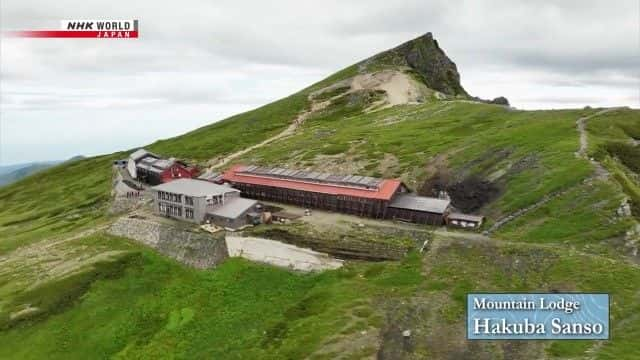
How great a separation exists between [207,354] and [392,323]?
76.8ft

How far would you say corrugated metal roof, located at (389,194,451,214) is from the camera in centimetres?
8834

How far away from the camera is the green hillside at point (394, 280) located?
62.2m

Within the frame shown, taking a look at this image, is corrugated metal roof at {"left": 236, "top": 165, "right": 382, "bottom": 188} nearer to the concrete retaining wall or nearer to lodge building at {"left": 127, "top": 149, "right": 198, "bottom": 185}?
the concrete retaining wall

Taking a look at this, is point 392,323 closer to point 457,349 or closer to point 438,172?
point 457,349

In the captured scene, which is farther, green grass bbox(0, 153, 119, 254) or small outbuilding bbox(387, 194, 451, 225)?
green grass bbox(0, 153, 119, 254)

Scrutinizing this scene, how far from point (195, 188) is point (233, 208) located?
11.5 metres

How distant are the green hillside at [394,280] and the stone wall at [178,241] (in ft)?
7.46

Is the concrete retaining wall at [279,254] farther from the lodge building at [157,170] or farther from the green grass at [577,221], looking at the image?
the lodge building at [157,170]

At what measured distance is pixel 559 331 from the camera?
58750 mm

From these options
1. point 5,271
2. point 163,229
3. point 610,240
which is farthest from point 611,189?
point 5,271

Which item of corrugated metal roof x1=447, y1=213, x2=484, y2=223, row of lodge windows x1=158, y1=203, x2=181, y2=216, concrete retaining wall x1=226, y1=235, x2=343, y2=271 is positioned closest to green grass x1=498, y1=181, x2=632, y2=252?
corrugated metal roof x1=447, y1=213, x2=484, y2=223

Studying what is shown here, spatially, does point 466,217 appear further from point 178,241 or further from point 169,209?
point 169,209
